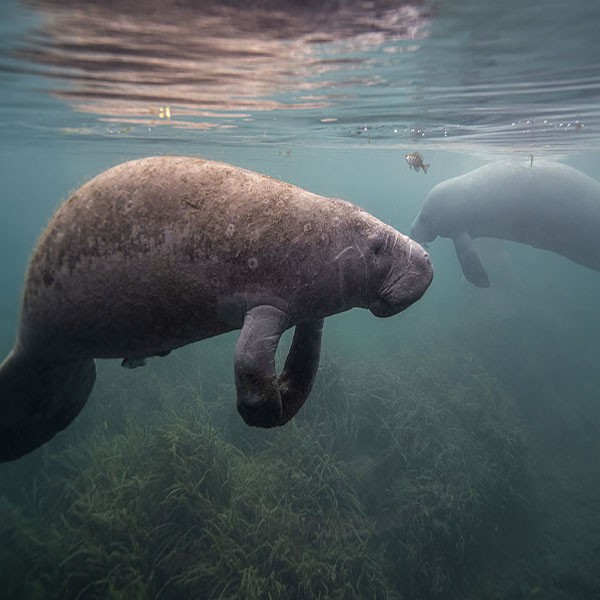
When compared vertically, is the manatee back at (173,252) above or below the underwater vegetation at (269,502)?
above

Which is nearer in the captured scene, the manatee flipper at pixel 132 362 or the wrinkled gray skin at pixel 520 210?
the manatee flipper at pixel 132 362

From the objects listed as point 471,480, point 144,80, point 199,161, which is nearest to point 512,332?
point 471,480

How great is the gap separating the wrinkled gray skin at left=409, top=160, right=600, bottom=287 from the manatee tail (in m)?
10.6

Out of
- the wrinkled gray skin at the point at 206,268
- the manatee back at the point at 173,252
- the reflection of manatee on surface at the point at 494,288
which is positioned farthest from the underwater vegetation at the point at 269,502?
the reflection of manatee on surface at the point at 494,288

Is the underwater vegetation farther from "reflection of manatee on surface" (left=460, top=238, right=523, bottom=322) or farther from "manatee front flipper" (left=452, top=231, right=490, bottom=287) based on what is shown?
"reflection of manatee on surface" (left=460, top=238, right=523, bottom=322)

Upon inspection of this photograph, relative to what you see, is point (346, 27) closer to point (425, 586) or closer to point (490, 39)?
point (490, 39)

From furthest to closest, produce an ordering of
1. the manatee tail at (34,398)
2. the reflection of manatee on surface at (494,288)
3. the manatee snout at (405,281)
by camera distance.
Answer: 1. the reflection of manatee on surface at (494,288)
2. the manatee tail at (34,398)
3. the manatee snout at (405,281)

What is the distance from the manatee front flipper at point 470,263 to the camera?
11172 millimetres

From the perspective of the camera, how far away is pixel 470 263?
1126cm

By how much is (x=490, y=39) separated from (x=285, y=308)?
264 inches

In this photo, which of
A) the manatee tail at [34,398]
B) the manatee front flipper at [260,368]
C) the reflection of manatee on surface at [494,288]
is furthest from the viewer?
the reflection of manatee on surface at [494,288]

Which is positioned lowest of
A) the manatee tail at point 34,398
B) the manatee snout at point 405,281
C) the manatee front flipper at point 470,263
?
the manatee front flipper at point 470,263

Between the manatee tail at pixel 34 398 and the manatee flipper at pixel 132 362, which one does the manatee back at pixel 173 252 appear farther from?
the manatee tail at pixel 34 398

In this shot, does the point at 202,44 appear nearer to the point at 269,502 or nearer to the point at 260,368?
the point at 260,368
